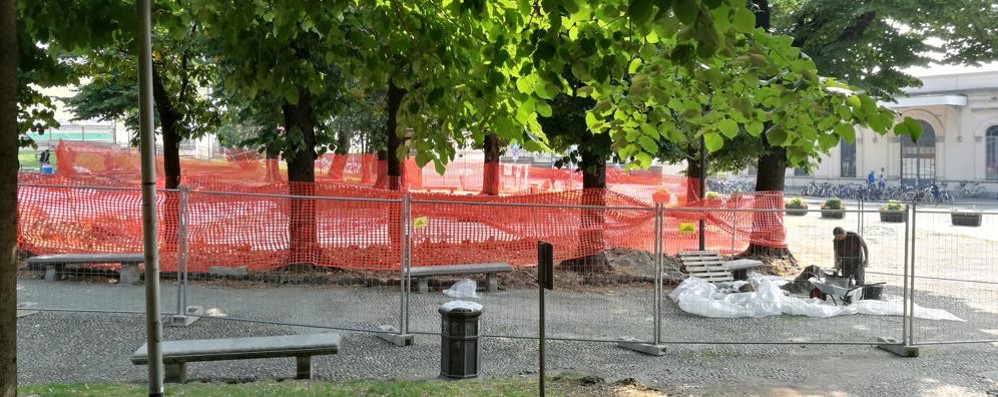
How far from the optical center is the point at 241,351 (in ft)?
24.5

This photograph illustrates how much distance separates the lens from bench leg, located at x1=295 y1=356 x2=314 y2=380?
7703mm

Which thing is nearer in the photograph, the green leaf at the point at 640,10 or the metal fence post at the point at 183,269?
the green leaf at the point at 640,10

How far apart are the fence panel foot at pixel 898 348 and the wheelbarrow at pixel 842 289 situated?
7.76 feet

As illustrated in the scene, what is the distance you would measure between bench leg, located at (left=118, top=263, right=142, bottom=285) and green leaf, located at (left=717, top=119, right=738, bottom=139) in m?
9.83

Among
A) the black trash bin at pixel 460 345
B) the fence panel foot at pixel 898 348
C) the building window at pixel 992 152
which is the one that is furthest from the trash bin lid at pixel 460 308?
the building window at pixel 992 152

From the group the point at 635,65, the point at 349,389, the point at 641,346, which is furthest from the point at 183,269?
the point at 635,65

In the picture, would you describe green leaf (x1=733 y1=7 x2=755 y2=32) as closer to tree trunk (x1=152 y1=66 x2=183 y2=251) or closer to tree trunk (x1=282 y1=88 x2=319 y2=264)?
tree trunk (x1=282 y1=88 x2=319 y2=264)

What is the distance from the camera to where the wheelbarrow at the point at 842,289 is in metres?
12.2

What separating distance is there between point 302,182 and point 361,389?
25.5 feet

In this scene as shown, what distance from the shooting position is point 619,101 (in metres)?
6.61

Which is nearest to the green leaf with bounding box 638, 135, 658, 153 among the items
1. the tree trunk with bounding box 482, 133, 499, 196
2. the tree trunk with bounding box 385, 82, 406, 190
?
the tree trunk with bounding box 385, 82, 406, 190

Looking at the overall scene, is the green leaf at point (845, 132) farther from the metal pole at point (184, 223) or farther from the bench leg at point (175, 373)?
the metal pole at point (184, 223)

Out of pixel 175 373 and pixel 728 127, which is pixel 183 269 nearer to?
pixel 175 373

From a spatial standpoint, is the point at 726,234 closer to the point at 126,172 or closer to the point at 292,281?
the point at 292,281
